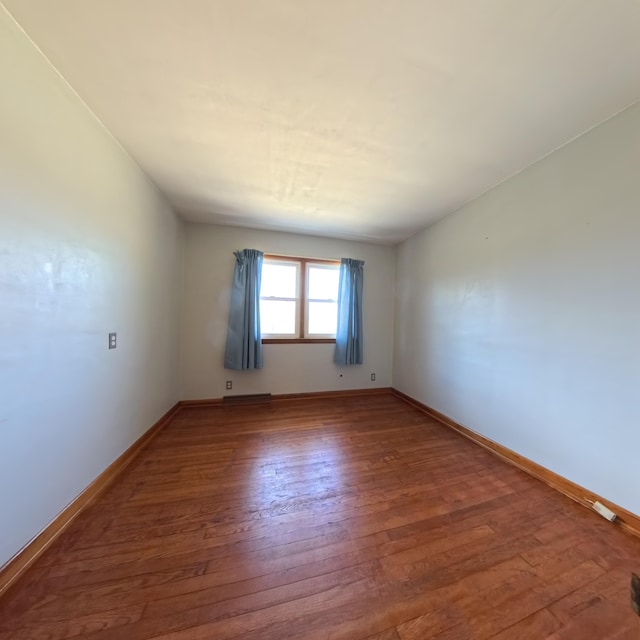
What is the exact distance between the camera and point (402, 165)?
2035 mm

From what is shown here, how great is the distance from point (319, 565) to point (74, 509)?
4.86 feet

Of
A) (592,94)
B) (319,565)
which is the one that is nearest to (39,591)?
(319,565)

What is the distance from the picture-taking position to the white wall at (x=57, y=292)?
109cm

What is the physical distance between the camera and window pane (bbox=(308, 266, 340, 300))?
3846 mm

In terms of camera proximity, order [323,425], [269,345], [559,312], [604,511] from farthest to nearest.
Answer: [269,345], [323,425], [559,312], [604,511]

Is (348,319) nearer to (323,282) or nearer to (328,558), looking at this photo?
(323,282)

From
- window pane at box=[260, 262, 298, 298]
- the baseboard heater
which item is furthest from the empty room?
window pane at box=[260, 262, 298, 298]

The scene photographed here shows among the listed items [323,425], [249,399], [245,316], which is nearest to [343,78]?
[245,316]

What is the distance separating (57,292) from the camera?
1.33 metres

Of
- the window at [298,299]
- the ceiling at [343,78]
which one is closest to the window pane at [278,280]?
the window at [298,299]

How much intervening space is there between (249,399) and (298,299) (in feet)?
5.29

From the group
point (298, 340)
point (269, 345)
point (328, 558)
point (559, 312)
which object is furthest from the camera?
point (298, 340)

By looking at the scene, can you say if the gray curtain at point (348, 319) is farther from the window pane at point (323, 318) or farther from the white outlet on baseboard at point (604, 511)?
the white outlet on baseboard at point (604, 511)

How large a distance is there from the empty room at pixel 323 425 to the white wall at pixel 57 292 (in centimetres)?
1
